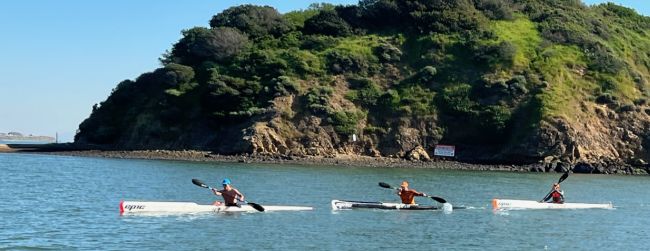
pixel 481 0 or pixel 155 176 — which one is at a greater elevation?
pixel 481 0

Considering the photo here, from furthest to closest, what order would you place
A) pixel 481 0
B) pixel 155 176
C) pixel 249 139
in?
pixel 481 0 < pixel 249 139 < pixel 155 176

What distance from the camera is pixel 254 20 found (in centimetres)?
10381

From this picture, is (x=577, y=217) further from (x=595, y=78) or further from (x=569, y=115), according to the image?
(x=595, y=78)

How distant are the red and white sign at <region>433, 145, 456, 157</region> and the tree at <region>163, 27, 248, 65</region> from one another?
26.8 m

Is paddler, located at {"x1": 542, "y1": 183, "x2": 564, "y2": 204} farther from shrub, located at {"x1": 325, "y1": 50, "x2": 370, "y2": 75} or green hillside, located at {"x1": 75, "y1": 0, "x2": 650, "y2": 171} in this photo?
shrub, located at {"x1": 325, "y1": 50, "x2": 370, "y2": 75}

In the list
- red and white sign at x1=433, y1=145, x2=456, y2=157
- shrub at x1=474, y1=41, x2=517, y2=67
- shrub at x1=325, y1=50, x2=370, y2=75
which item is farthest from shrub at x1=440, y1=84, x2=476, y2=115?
shrub at x1=325, y1=50, x2=370, y2=75

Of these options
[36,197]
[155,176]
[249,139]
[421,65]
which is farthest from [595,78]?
[36,197]

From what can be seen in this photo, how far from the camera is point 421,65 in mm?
92312

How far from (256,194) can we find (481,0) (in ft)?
215

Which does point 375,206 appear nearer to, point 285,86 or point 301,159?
point 301,159

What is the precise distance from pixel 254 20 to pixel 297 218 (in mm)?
71254

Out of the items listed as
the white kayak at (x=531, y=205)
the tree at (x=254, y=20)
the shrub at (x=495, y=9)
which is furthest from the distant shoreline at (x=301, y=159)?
the white kayak at (x=531, y=205)

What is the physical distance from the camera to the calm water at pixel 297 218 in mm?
28750

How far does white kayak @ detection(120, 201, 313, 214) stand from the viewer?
112 feet
